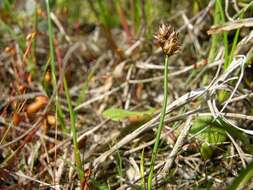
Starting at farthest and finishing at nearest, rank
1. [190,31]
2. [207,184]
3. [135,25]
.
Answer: [135,25] < [190,31] < [207,184]

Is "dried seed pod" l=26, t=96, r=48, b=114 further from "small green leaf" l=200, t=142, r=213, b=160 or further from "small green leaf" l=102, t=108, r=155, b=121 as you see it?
"small green leaf" l=200, t=142, r=213, b=160

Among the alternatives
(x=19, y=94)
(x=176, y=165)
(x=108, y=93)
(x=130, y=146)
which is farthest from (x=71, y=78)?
(x=176, y=165)

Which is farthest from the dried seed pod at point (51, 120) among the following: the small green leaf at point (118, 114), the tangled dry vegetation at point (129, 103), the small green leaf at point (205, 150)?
the small green leaf at point (205, 150)

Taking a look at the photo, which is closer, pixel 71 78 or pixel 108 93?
pixel 108 93

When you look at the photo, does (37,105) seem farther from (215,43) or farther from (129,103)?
(215,43)

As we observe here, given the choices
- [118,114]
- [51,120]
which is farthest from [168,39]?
[51,120]

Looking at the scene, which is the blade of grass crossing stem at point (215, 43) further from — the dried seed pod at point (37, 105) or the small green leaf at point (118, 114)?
the dried seed pod at point (37, 105)

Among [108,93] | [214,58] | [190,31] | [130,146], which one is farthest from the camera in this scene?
[190,31]

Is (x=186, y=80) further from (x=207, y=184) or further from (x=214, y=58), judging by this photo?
(x=207, y=184)

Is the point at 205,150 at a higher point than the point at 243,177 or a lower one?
lower
